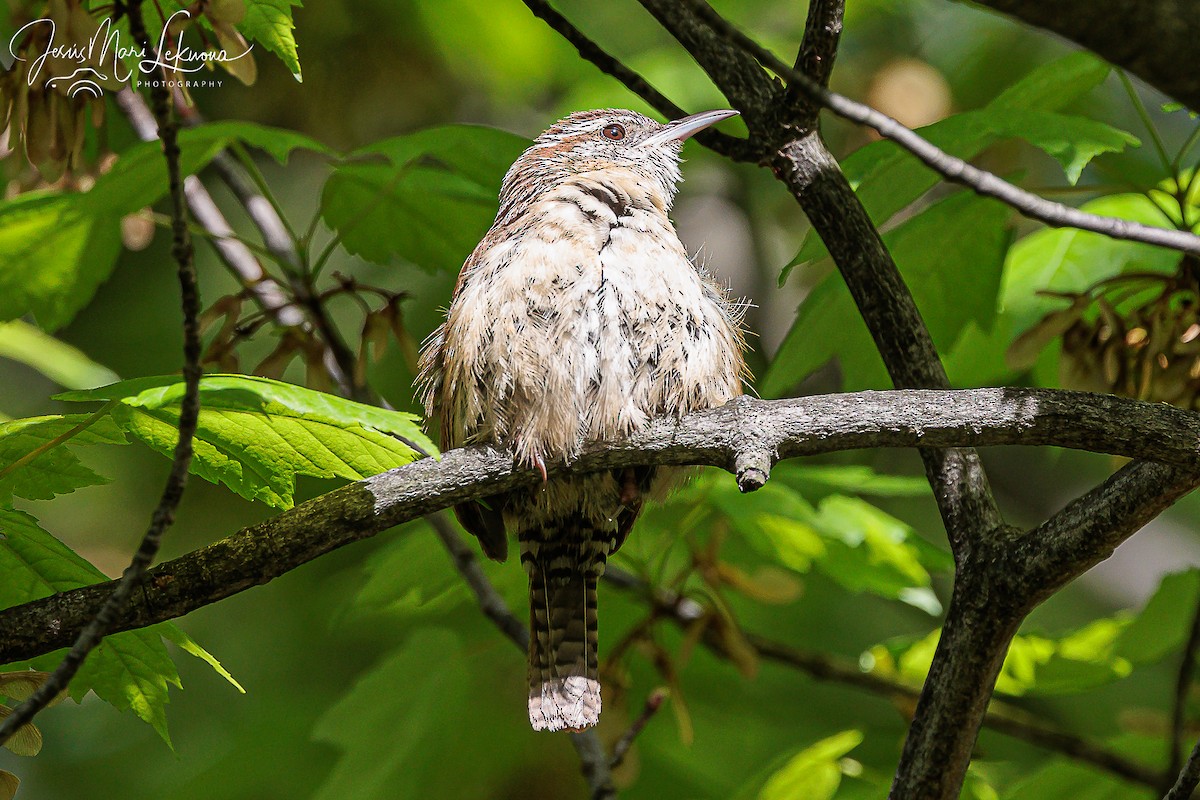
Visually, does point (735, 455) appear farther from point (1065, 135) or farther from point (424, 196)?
point (424, 196)

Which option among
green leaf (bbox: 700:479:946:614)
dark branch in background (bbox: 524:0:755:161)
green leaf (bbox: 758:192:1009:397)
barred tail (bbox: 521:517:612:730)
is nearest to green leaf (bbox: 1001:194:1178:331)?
green leaf (bbox: 758:192:1009:397)

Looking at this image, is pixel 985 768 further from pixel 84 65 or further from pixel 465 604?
pixel 84 65

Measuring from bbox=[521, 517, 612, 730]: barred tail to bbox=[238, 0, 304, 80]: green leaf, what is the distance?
1.39 metres

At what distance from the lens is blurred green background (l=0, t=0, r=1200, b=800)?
3859mm

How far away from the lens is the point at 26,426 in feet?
6.29

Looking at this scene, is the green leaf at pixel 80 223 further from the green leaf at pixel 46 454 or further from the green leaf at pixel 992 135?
the green leaf at pixel 992 135

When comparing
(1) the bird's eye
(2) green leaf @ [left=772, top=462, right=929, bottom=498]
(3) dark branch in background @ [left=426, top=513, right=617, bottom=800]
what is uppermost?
(1) the bird's eye

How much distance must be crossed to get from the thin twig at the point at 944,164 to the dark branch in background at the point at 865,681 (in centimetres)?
194

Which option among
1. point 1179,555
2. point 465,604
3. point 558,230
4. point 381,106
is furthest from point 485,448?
point 1179,555

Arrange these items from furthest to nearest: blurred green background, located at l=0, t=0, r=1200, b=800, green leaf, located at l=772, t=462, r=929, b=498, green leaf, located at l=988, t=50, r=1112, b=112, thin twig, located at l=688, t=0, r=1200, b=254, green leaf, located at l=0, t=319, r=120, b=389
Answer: blurred green background, located at l=0, t=0, r=1200, b=800 → green leaf, located at l=0, t=319, r=120, b=389 → green leaf, located at l=772, t=462, r=929, b=498 → green leaf, located at l=988, t=50, r=1112, b=112 → thin twig, located at l=688, t=0, r=1200, b=254

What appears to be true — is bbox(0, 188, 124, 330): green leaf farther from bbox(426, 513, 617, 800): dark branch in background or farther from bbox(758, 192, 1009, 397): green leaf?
bbox(758, 192, 1009, 397): green leaf

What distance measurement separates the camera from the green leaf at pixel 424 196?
10.2 ft

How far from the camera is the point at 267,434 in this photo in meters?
2.01

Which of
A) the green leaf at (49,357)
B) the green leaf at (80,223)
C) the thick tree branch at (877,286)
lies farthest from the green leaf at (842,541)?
the green leaf at (49,357)
